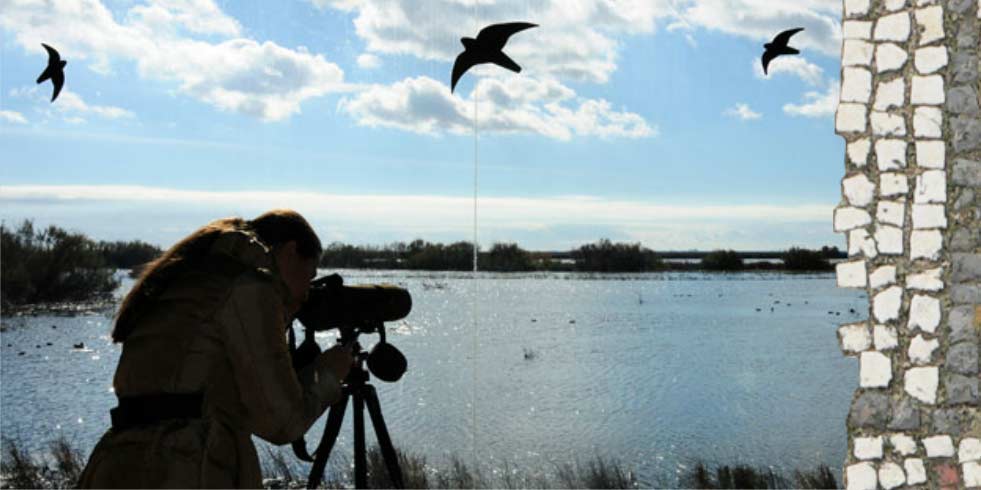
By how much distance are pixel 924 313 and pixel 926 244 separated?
0.23m

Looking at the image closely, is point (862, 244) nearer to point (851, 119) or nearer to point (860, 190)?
point (860, 190)

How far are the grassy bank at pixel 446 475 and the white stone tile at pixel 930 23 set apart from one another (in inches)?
127

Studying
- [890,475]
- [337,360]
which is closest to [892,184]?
[890,475]

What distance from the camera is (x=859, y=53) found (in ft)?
10.9

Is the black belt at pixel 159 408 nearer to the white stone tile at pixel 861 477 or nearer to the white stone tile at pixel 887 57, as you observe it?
the white stone tile at pixel 861 477

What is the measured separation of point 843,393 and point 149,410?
31.5 ft

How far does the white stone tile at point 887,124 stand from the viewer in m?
3.29

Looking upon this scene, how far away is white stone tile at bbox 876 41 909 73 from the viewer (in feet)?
10.8

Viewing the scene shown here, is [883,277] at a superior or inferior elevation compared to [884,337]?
superior

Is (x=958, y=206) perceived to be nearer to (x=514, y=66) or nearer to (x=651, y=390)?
(x=514, y=66)

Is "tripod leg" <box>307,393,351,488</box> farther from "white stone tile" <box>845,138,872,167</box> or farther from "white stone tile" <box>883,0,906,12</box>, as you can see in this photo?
"white stone tile" <box>883,0,906,12</box>

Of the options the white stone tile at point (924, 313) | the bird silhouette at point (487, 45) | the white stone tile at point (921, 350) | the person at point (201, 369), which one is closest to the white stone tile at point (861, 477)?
the white stone tile at point (921, 350)

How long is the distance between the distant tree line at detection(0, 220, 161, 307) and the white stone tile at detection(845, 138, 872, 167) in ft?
31.0

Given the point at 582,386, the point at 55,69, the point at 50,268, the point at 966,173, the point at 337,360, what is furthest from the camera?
the point at 50,268
